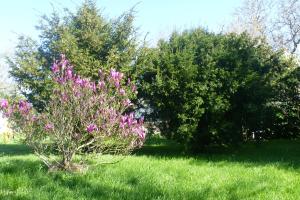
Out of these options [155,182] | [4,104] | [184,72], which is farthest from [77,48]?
[155,182]

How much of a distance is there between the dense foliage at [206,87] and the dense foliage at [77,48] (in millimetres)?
1288

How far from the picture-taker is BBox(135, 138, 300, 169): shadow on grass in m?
11.5

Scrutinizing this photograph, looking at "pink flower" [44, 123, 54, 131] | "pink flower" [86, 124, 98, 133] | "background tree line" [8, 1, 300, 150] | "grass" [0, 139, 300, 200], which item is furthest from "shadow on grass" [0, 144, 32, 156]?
"pink flower" [86, 124, 98, 133]

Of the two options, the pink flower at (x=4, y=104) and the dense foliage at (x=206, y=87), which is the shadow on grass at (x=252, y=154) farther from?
the pink flower at (x=4, y=104)

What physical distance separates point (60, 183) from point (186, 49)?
28.2ft

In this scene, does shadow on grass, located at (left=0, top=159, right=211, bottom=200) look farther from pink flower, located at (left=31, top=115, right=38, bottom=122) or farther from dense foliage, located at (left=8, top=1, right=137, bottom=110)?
dense foliage, located at (left=8, top=1, right=137, bottom=110)

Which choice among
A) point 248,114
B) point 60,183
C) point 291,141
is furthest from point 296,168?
point 291,141

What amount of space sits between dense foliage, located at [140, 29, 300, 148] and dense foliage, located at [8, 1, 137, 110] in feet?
4.23

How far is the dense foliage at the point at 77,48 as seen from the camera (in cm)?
1512

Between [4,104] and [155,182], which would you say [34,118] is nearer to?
[4,104]

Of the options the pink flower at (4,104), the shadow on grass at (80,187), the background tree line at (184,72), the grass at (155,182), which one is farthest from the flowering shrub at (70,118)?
the background tree line at (184,72)

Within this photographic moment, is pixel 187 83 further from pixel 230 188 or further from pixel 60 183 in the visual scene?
pixel 60 183

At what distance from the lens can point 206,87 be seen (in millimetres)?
13617

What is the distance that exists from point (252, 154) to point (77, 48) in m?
7.34
